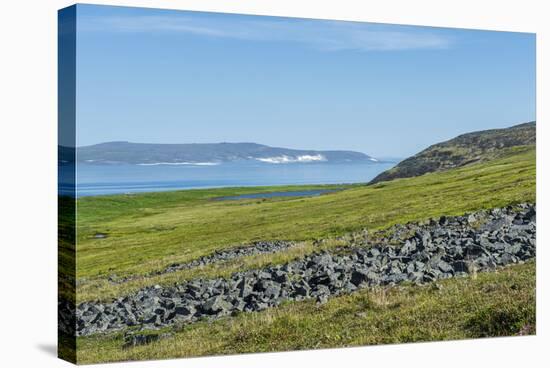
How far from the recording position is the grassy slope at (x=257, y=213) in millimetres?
24781

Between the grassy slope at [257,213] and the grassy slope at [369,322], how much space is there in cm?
215

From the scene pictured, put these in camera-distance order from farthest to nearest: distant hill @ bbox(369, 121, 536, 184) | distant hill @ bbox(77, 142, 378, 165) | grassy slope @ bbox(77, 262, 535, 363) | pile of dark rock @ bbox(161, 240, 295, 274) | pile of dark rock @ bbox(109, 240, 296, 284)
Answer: distant hill @ bbox(369, 121, 536, 184)
pile of dark rock @ bbox(161, 240, 295, 274)
pile of dark rock @ bbox(109, 240, 296, 284)
grassy slope @ bbox(77, 262, 535, 363)
distant hill @ bbox(77, 142, 378, 165)

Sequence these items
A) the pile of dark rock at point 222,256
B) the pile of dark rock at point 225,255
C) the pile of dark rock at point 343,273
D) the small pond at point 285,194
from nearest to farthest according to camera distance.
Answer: the pile of dark rock at point 343,273 < the pile of dark rock at point 222,256 < the pile of dark rock at point 225,255 < the small pond at point 285,194

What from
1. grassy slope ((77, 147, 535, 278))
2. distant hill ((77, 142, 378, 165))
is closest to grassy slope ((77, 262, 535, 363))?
grassy slope ((77, 147, 535, 278))

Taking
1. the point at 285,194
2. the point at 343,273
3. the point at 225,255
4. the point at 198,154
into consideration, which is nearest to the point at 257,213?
the point at 285,194

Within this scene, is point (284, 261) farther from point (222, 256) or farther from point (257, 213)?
point (222, 256)

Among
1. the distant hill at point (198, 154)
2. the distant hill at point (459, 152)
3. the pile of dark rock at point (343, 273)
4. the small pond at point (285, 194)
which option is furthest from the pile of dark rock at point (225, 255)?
the distant hill at point (459, 152)

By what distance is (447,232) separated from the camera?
30.0 meters

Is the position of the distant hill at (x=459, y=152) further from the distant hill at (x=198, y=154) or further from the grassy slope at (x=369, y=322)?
the grassy slope at (x=369, y=322)

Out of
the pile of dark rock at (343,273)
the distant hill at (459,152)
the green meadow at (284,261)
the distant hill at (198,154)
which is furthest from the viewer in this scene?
the distant hill at (459,152)

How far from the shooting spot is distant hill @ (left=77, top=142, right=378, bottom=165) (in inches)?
964

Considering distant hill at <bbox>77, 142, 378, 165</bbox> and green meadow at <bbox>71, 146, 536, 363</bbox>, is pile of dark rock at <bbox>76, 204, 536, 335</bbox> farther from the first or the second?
distant hill at <bbox>77, 142, 378, 165</bbox>

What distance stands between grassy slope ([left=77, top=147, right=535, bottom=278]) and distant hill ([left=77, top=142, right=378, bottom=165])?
92cm

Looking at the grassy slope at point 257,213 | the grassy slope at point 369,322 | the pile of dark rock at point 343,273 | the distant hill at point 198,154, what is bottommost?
the grassy slope at point 369,322
